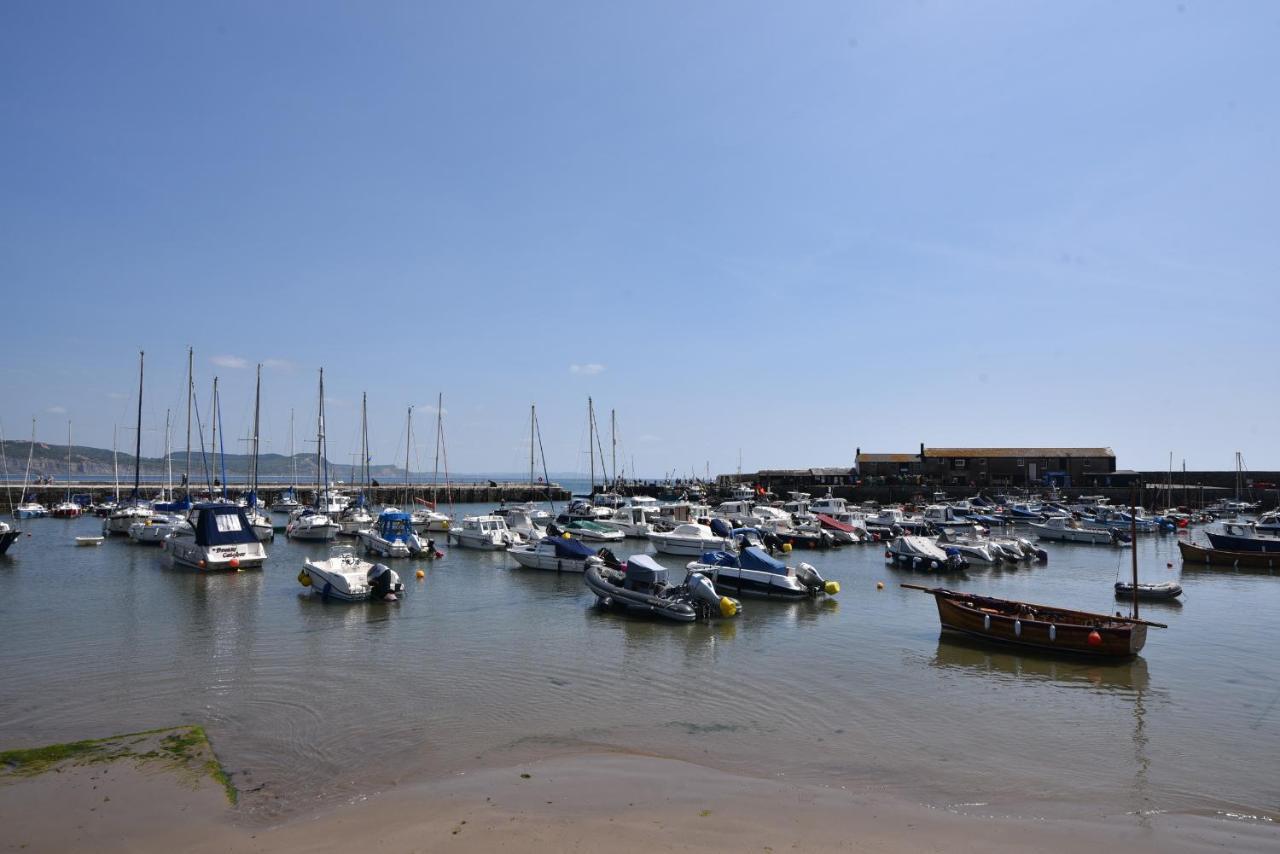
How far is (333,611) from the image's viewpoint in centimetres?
2594

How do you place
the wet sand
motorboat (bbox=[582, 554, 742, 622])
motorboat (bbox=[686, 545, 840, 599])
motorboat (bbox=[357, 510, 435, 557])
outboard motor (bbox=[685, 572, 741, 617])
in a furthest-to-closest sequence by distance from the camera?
motorboat (bbox=[357, 510, 435, 557]) → motorboat (bbox=[686, 545, 840, 599]) → outboard motor (bbox=[685, 572, 741, 617]) → motorboat (bbox=[582, 554, 742, 622]) → the wet sand

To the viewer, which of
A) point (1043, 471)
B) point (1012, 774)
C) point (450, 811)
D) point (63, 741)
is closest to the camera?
point (450, 811)

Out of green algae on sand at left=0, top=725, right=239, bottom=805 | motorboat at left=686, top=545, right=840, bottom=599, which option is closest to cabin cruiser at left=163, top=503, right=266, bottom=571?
motorboat at left=686, top=545, right=840, bottom=599

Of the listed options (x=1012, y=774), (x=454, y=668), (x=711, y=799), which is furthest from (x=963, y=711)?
(x=454, y=668)

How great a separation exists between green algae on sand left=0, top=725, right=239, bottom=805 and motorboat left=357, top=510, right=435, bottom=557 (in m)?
26.4

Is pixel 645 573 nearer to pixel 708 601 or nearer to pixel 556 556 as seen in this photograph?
pixel 708 601

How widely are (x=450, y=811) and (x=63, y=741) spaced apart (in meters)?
7.63

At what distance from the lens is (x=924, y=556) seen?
38.3m

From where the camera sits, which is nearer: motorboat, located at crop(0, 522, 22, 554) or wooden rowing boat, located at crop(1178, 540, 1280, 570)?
motorboat, located at crop(0, 522, 22, 554)

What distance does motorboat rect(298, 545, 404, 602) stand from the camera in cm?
2741

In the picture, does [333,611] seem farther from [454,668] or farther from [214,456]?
[214,456]

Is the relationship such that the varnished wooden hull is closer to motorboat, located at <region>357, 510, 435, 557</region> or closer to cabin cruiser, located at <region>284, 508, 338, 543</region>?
motorboat, located at <region>357, 510, 435, 557</region>

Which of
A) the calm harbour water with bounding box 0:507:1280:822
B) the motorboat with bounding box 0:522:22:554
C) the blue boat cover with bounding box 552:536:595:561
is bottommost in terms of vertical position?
the calm harbour water with bounding box 0:507:1280:822

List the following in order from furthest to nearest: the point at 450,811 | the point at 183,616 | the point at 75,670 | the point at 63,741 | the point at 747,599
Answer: the point at 747,599
the point at 183,616
the point at 75,670
the point at 63,741
the point at 450,811
